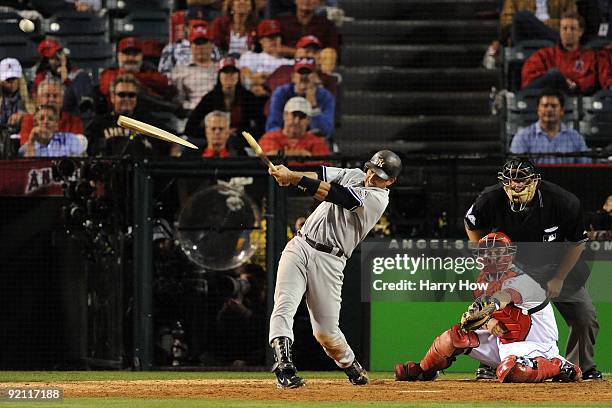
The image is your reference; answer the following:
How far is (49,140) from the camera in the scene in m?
14.2

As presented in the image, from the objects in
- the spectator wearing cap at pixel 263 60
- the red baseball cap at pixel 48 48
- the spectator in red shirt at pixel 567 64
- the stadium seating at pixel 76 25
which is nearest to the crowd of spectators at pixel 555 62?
the spectator in red shirt at pixel 567 64

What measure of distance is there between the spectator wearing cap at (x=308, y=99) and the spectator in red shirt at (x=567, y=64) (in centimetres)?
239

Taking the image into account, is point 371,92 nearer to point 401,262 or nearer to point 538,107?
point 538,107

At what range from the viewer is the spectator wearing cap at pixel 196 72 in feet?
49.6

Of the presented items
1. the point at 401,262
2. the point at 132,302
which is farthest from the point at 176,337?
the point at 401,262

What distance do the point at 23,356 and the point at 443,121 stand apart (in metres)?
5.87

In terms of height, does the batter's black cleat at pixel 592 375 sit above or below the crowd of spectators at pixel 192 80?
below

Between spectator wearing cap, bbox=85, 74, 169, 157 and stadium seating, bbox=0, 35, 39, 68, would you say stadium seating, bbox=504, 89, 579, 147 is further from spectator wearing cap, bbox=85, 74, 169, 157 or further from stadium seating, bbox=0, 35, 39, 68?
stadium seating, bbox=0, 35, 39, 68

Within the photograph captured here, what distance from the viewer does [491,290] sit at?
960cm

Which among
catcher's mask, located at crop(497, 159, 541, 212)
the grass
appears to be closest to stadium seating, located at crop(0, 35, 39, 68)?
catcher's mask, located at crop(497, 159, 541, 212)

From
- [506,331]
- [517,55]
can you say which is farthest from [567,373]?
[517,55]

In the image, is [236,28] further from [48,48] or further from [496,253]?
[496,253]

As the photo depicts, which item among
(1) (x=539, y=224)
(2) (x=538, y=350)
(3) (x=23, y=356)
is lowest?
(3) (x=23, y=356)

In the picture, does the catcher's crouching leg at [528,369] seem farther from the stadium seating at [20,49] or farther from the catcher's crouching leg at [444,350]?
the stadium seating at [20,49]
